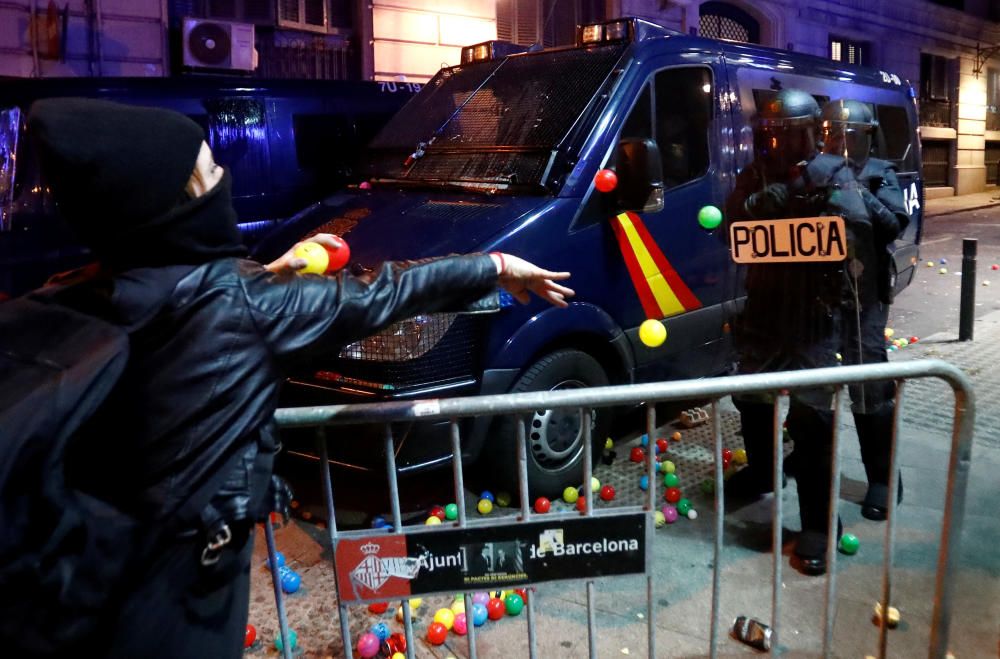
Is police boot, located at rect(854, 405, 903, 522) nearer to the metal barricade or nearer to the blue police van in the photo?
the metal barricade

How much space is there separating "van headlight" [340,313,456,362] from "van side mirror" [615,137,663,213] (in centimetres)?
136

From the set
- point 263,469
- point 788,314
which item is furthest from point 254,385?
point 788,314

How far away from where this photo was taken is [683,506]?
4488mm

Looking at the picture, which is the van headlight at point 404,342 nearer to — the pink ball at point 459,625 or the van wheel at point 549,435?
the van wheel at point 549,435

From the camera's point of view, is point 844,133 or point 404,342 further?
point 844,133

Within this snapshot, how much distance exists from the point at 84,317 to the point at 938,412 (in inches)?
234

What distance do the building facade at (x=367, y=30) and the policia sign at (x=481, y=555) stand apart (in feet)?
35.7

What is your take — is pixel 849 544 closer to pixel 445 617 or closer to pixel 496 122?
pixel 445 617

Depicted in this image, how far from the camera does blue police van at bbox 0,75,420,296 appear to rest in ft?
21.4

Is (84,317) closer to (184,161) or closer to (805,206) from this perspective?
(184,161)

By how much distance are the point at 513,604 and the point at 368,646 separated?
664 mm

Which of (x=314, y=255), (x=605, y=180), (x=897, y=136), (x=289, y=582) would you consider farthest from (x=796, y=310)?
(x=897, y=136)

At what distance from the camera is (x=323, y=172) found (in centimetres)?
870

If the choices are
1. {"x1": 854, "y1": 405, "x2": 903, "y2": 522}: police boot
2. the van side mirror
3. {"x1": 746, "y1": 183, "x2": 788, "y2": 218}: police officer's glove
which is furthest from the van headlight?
{"x1": 854, "y1": 405, "x2": 903, "y2": 522}: police boot
